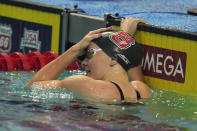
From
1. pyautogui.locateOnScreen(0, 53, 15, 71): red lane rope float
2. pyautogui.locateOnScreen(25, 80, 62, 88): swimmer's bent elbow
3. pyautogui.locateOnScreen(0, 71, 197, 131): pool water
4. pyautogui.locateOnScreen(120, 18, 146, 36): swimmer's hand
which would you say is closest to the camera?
pyautogui.locateOnScreen(0, 71, 197, 131): pool water

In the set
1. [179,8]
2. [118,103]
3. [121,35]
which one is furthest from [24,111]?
[179,8]

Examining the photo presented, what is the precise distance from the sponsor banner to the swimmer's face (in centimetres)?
169

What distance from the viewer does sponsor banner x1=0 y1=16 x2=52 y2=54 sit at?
22.6ft

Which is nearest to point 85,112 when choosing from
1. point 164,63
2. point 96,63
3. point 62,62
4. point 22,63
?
point 96,63

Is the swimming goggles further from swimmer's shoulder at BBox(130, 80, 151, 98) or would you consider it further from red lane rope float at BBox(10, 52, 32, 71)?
red lane rope float at BBox(10, 52, 32, 71)

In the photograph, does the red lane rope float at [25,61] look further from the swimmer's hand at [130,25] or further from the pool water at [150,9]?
the swimmer's hand at [130,25]

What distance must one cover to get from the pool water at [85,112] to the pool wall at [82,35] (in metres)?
0.19

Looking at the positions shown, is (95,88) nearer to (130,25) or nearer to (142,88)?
(142,88)

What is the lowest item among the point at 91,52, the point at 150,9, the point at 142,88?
the point at 142,88

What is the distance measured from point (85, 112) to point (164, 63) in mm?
1182

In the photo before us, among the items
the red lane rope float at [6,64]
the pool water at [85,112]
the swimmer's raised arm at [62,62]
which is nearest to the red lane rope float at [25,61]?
the red lane rope float at [6,64]

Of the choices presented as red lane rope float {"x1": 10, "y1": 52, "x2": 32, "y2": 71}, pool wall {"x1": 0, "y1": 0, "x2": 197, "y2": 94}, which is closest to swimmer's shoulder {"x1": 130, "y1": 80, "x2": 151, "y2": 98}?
pool wall {"x1": 0, "y1": 0, "x2": 197, "y2": 94}

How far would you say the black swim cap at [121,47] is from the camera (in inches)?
203

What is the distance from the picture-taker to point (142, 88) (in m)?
5.26
